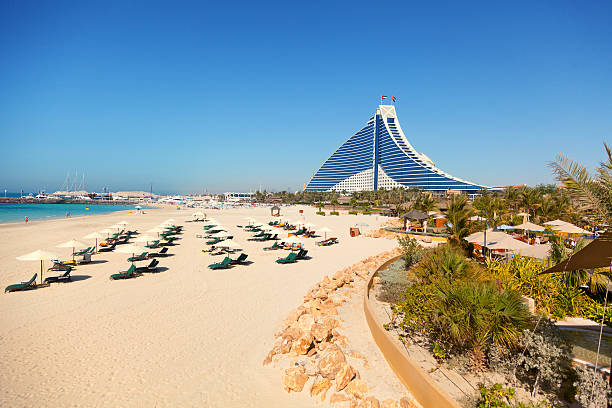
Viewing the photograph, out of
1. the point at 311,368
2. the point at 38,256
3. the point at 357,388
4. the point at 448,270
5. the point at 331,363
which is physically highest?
the point at 448,270

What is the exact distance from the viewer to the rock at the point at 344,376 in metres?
4.24

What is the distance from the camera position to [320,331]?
18.8ft

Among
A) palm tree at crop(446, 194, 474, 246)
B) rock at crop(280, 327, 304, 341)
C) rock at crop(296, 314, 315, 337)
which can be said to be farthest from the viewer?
palm tree at crop(446, 194, 474, 246)

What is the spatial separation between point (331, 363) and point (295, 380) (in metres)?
0.61

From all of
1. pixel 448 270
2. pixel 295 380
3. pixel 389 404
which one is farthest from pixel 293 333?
pixel 448 270

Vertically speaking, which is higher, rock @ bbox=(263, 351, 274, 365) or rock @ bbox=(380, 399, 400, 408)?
rock @ bbox=(380, 399, 400, 408)

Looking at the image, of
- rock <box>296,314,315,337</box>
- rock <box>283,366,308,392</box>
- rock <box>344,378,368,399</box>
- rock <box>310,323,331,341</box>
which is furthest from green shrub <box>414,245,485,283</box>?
rock <box>283,366,308,392</box>

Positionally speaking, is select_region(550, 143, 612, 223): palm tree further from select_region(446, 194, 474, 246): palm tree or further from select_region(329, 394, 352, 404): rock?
select_region(446, 194, 474, 246): palm tree

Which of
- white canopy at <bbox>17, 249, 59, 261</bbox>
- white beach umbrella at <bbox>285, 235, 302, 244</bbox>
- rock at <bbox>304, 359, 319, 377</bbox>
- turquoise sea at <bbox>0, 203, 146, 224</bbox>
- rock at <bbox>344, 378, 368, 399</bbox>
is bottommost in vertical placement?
turquoise sea at <bbox>0, 203, 146, 224</bbox>

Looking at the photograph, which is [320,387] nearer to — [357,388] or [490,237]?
[357,388]

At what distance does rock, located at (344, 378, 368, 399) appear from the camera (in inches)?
159

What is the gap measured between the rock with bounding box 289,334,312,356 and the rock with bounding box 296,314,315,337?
44 cm

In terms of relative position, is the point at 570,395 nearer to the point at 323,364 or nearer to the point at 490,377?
the point at 490,377

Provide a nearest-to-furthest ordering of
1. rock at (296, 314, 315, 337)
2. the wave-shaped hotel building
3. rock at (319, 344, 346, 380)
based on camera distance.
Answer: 1. rock at (319, 344, 346, 380)
2. rock at (296, 314, 315, 337)
3. the wave-shaped hotel building
